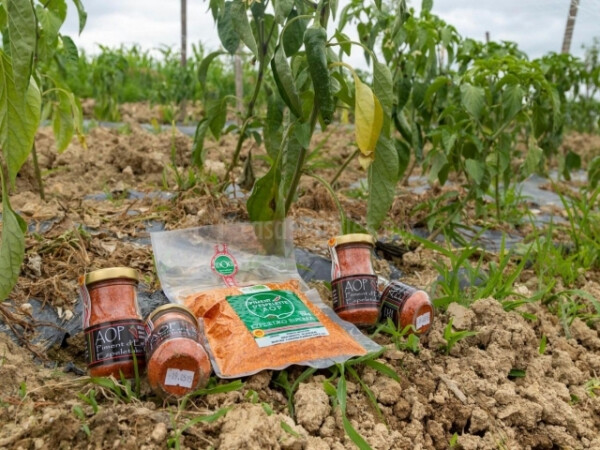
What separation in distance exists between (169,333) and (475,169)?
1359 mm

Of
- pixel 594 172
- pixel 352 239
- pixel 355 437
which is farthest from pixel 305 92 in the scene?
pixel 594 172

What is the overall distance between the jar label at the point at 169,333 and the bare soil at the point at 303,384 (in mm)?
104

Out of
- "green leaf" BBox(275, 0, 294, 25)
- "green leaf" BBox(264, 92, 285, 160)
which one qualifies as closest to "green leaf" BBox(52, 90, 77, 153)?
"green leaf" BBox(264, 92, 285, 160)

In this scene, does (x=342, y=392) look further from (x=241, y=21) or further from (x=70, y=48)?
(x=70, y=48)

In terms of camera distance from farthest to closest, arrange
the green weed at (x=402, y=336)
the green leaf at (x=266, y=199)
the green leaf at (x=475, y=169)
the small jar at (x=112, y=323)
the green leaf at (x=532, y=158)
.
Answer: the green leaf at (x=532, y=158) < the green leaf at (x=475, y=169) < the green leaf at (x=266, y=199) < the green weed at (x=402, y=336) < the small jar at (x=112, y=323)

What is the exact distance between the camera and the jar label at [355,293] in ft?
5.07

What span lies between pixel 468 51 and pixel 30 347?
222 cm

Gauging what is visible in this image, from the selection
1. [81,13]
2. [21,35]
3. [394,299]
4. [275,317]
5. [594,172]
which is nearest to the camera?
[21,35]

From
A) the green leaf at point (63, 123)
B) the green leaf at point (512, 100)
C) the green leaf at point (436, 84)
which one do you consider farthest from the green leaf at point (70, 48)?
the green leaf at point (512, 100)

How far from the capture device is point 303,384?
131cm

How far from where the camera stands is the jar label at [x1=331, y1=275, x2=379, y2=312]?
1545 mm

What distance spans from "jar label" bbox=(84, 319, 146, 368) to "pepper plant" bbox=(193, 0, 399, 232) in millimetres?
576

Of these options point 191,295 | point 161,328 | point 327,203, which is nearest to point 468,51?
point 327,203

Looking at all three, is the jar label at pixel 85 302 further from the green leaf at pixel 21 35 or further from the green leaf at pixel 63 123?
the green leaf at pixel 63 123
